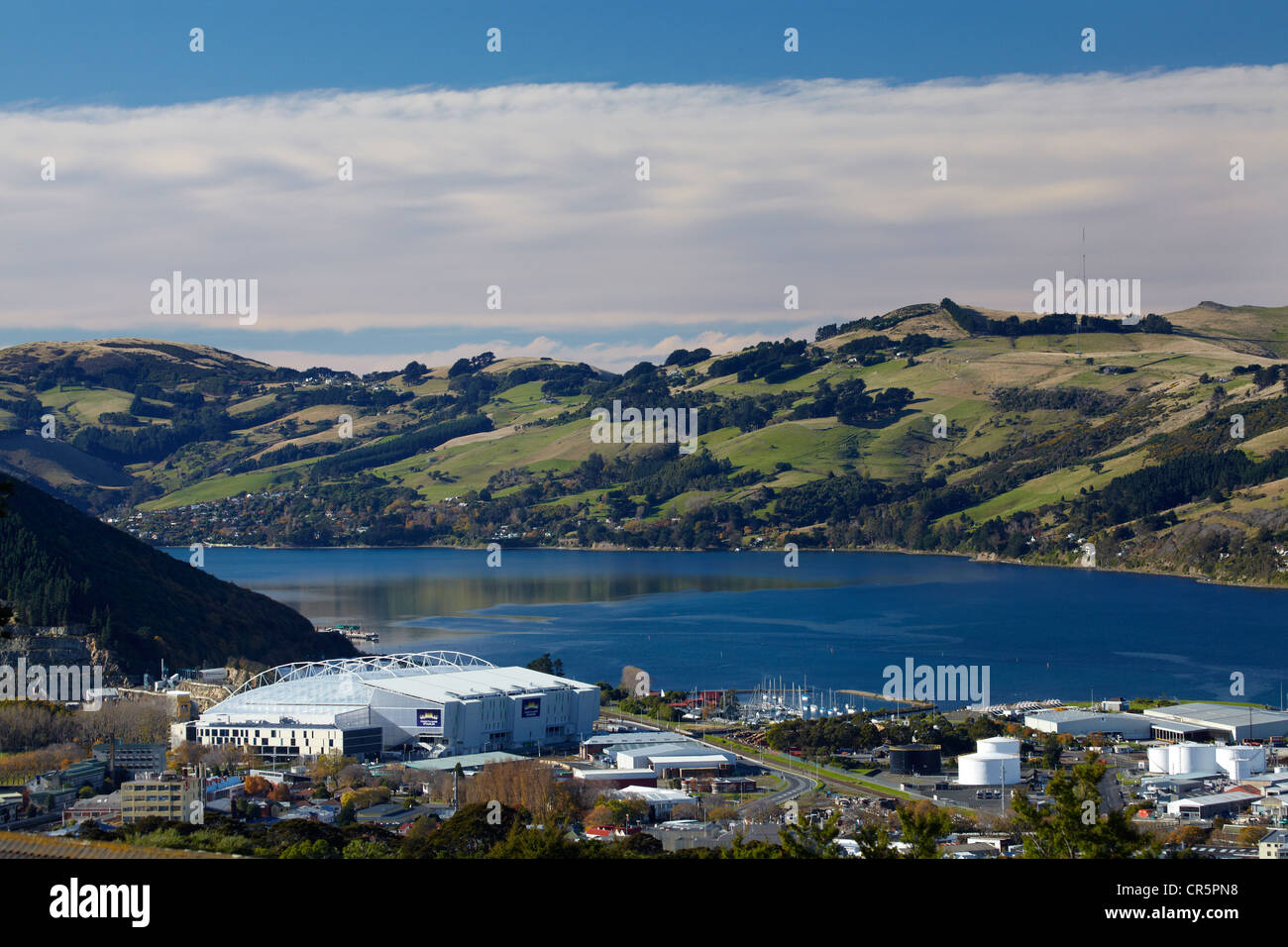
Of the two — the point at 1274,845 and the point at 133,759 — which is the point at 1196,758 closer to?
the point at 1274,845

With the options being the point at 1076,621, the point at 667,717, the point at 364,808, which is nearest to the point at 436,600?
the point at 1076,621

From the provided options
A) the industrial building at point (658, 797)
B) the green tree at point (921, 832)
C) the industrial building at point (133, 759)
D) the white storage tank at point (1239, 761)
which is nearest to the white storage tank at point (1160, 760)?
the white storage tank at point (1239, 761)

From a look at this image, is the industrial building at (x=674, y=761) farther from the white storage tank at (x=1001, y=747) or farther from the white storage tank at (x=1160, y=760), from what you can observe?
the white storage tank at (x=1160, y=760)

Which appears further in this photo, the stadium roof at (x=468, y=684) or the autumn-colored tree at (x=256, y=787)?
Result: the stadium roof at (x=468, y=684)

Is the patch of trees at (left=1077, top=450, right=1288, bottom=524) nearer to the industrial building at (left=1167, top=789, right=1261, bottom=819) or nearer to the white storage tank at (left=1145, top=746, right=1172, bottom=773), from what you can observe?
the white storage tank at (left=1145, top=746, right=1172, bottom=773)

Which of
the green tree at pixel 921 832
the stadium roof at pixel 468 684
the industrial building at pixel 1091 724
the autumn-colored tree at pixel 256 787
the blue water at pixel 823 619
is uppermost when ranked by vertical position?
the green tree at pixel 921 832

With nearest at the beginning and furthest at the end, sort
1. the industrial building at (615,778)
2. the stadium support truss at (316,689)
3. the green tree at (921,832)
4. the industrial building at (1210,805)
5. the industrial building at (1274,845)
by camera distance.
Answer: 1. the green tree at (921,832)
2. the industrial building at (1274,845)
3. the industrial building at (1210,805)
4. the industrial building at (615,778)
5. the stadium support truss at (316,689)

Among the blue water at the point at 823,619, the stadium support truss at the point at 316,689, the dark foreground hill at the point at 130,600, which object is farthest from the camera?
the blue water at the point at 823,619

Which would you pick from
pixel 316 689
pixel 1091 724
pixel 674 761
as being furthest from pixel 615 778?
pixel 1091 724
